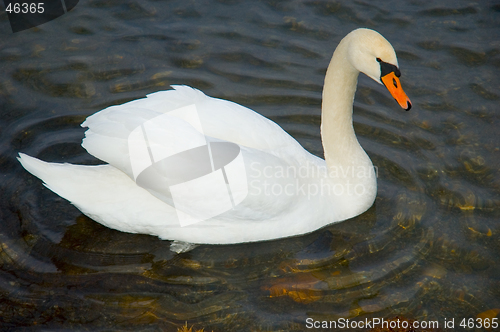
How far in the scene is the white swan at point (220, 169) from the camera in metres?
4.85

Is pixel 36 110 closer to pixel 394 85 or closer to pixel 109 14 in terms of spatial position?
pixel 109 14

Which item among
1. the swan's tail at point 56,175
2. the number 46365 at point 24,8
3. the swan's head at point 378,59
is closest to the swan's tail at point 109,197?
the swan's tail at point 56,175

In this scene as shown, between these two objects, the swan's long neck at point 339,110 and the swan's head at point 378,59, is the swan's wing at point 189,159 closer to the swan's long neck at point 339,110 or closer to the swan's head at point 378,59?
the swan's long neck at point 339,110

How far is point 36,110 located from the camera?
6.88 m

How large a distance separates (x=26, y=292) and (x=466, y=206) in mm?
4397

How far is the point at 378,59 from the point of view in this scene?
484 cm

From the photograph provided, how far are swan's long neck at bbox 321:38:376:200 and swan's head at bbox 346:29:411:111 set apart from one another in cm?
34

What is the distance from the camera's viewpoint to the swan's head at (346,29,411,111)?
4773 mm

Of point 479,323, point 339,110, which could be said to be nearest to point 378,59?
point 339,110

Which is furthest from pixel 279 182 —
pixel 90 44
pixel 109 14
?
pixel 109 14

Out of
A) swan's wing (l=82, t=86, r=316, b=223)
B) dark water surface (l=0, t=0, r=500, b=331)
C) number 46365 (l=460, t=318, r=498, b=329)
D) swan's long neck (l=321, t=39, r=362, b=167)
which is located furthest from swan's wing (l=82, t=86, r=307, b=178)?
number 46365 (l=460, t=318, r=498, b=329)

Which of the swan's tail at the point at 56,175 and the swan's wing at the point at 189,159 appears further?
the swan's tail at the point at 56,175

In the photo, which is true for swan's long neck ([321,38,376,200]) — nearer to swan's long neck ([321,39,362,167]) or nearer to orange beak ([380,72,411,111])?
swan's long neck ([321,39,362,167])

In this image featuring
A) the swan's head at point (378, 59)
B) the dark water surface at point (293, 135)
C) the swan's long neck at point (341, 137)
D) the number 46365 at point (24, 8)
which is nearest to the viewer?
the swan's head at point (378, 59)
